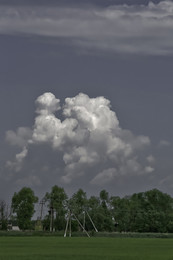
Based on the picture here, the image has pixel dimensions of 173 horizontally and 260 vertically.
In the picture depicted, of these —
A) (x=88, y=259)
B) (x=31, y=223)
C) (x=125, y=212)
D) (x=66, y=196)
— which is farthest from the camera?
(x=125, y=212)

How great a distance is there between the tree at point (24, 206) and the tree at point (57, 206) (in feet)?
15.7

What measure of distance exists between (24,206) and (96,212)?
2074 cm

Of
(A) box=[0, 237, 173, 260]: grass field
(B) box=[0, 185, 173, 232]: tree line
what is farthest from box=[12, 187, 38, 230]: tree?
(A) box=[0, 237, 173, 260]: grass field

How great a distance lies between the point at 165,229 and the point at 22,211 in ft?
120

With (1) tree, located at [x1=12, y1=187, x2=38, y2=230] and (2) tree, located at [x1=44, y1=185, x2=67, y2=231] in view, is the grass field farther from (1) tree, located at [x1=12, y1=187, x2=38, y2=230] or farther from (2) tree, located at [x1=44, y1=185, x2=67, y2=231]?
(2) tree, located at [x1=44, y1=185, x2=67, y2=231]

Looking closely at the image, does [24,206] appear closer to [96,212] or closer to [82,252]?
[96,212]

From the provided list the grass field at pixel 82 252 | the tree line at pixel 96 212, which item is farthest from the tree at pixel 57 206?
the grass field at pixel 82 252

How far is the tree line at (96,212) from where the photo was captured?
128 meters

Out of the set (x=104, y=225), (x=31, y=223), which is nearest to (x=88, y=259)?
(x=31, y=223)

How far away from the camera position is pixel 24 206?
127 meters

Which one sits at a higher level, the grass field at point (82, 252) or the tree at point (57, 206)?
the tree at point (57, 206)

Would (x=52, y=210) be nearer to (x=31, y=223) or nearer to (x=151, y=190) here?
(x=31, y=223)

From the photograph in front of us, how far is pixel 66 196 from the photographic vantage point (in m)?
135

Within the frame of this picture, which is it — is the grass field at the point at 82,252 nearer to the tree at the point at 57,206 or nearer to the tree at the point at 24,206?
the tree at the point at 24,206
